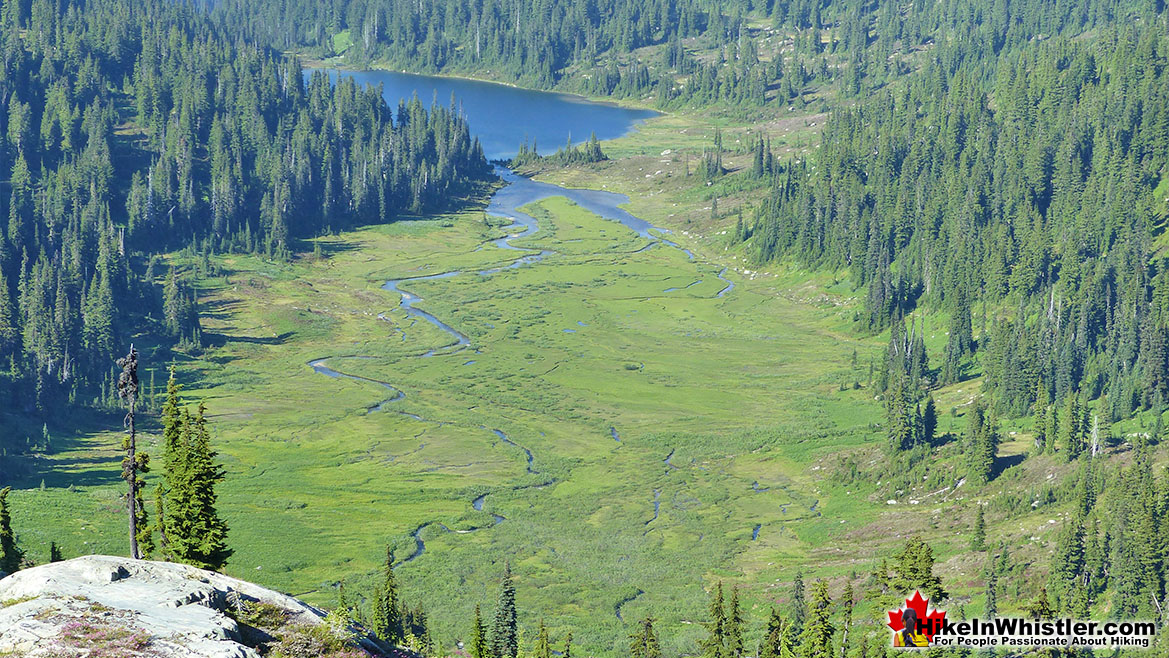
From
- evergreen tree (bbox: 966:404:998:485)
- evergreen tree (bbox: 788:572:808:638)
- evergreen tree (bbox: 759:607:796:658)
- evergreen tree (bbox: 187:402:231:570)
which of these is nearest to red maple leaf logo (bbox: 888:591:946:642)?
evergreen tree (bbox: 759:607:796:658)

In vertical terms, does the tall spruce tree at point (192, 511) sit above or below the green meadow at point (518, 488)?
above

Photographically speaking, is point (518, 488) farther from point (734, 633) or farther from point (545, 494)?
point (734, 633)

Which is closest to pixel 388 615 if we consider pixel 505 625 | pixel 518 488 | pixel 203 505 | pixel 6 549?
pixel 505 625

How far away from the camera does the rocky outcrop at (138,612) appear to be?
44781 mm

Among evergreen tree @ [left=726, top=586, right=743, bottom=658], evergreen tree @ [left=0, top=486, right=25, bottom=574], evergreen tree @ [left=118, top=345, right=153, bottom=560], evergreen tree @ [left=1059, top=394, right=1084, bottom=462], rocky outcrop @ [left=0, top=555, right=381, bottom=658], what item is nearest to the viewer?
rocky outcrop @ [left=0, top=555, right=381, bottom=658]

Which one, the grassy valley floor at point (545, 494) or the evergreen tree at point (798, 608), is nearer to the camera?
the evergreen tree at point (798, 608)

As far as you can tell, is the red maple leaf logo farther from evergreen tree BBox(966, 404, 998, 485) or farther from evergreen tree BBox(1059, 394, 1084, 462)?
evergreen tree BBox(1059, 394, 1084, 462)

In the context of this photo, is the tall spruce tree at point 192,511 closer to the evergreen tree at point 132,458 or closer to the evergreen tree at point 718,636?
the evergreen tree at point 132,458

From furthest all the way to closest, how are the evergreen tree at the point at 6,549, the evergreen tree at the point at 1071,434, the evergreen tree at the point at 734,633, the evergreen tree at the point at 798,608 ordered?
1. the evergreen tree at the point at 1071,434
2. the evergreen tree at the point at 798,608
3. the evergreen tree at the point at 734,633
4. the evergreen tree at the point at 6,549

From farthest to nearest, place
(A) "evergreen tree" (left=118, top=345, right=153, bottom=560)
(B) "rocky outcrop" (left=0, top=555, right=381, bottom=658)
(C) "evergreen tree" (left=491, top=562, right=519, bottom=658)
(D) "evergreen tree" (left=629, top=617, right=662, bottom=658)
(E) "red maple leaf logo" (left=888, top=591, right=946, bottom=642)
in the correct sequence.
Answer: (C) "evergreen tree" (left=491, top=562, right=519, bottom=658) < (D) "evergreen tree" (left=629, top=617, right=662, bottom=658) < (E) "red maple leaf logo" (left=888, top=591, right=946, bottom=642) < (A) "evergreen tree" (left=118, top=345, right=153, bottom=560) < (B) "rocky outcrop" (left=0, top=555, right=381, bottom=658)

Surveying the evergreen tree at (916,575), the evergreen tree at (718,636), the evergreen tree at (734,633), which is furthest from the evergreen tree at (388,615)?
the evergreen tree at (916,575)

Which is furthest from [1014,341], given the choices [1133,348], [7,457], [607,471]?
[7,457]

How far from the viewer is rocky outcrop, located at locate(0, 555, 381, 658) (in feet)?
147

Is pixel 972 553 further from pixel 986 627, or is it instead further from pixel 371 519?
pixel 371 519
